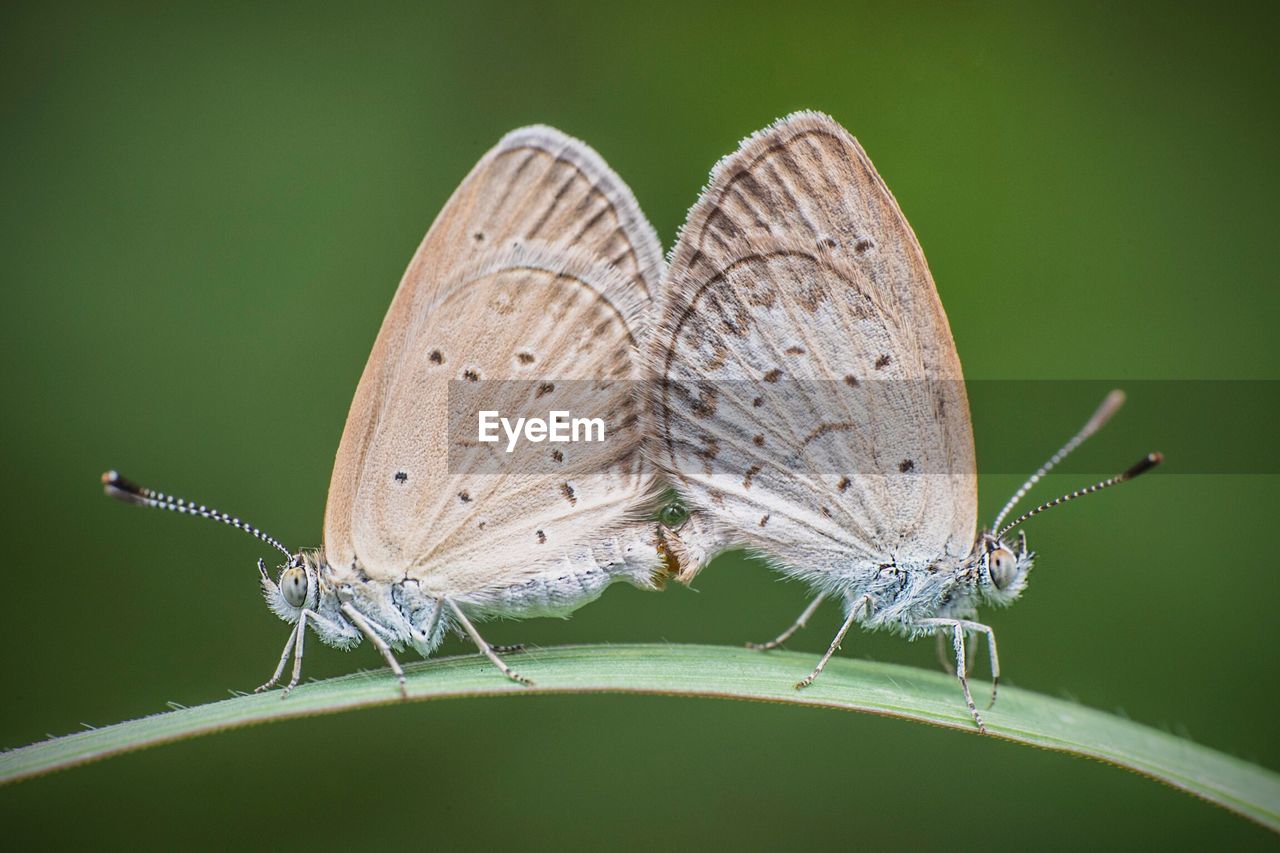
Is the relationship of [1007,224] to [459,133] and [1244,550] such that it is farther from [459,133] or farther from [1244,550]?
[459,133]

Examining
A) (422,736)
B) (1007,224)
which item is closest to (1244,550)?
(1007,224)

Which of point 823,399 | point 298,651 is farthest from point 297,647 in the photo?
point 823,399

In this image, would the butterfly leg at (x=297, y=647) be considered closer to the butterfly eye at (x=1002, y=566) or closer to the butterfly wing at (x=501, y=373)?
the butterfly wing at (x=501, y=373)

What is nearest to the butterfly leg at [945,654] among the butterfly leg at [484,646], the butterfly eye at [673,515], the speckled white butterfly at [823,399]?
the speckled white butterfly at [823,399]

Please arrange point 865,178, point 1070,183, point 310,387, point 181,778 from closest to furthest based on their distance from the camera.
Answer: point 865,178 → point 181,778 → point 310,387 → point 1070,183

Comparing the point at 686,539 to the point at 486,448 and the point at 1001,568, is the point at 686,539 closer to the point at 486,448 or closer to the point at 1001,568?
the point at 486,448

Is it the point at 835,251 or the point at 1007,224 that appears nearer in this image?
the point at 835,251
